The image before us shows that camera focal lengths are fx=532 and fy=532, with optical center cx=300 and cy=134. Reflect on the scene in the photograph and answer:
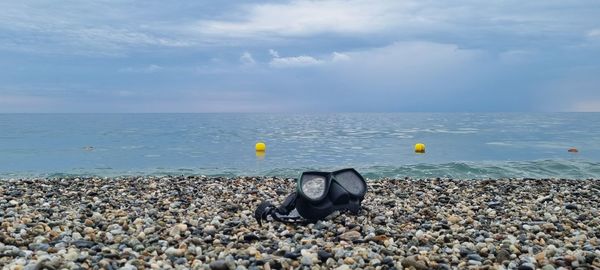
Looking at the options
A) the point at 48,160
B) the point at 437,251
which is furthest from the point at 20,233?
the point at 48,160

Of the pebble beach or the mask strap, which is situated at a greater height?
the mask strap

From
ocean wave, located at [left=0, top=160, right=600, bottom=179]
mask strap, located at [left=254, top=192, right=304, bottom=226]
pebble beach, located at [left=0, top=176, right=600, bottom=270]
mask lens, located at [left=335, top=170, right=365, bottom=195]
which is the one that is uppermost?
mask lens, located at [left=335, top=170, right=365, bottom=195]

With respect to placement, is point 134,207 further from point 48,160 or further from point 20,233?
point 48,160

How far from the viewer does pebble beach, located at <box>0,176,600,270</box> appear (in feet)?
19.5

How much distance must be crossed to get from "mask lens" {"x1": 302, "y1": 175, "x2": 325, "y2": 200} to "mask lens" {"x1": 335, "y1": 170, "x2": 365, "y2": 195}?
0.38 meters

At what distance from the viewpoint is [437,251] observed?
648 centimetres

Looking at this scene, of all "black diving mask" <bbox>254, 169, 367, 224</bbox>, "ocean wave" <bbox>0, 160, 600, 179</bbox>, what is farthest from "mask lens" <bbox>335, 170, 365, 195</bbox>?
"ocean wave" <bbox>0, 160, 600, 179</bbox>

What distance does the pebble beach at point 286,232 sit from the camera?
593 centimetres

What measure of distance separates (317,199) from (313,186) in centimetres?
47

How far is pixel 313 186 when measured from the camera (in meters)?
8.57

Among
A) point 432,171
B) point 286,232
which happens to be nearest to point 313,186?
point 286,232

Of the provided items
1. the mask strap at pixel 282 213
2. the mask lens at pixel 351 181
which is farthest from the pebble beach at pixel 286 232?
the mask lens at pixel 351 181

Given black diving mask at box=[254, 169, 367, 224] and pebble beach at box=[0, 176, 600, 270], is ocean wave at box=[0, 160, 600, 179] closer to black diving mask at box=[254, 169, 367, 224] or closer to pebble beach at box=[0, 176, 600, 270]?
pebble beach at box=[0, 176, 600, 270]

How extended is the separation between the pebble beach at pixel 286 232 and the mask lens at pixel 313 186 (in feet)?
1.57
